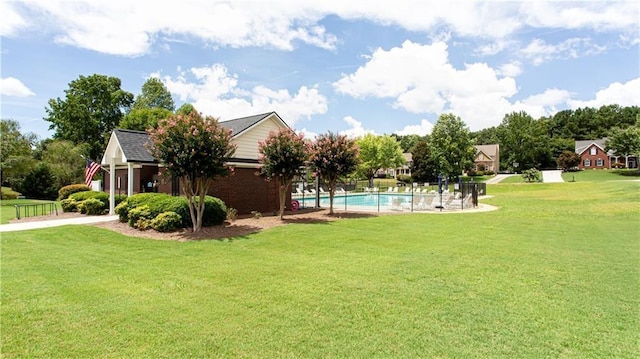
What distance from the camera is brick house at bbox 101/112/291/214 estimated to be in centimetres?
1703

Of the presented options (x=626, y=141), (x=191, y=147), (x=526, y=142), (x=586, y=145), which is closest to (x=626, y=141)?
(x=626, y=141)

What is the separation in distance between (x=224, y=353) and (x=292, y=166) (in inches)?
441

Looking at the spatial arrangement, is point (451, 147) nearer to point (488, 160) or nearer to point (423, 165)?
Answer: point (423, 165)

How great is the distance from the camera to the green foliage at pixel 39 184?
1276 inches

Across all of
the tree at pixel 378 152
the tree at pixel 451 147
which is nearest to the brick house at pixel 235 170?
the tree at pixel 378 152

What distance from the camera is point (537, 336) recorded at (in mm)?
4273

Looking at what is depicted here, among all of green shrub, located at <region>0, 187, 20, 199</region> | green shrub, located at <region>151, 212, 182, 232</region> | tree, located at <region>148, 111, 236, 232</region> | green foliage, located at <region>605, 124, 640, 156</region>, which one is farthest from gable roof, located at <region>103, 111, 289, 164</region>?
green foliage, located at <region>605, 124, 640, 156</region>

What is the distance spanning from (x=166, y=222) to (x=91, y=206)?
312 inches

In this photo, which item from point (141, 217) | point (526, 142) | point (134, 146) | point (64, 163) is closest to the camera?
point (141, 217)

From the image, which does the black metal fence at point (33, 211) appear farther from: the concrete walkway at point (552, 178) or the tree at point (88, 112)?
the concrete walkway at point (552, 178)

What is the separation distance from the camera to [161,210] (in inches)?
510

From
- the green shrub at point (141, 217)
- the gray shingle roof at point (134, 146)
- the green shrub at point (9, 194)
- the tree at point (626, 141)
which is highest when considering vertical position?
the tree at point (626, 141)

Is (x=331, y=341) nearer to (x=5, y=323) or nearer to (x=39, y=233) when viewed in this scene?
(x=5, y=323)

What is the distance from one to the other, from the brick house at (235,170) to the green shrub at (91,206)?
2.12 ft
